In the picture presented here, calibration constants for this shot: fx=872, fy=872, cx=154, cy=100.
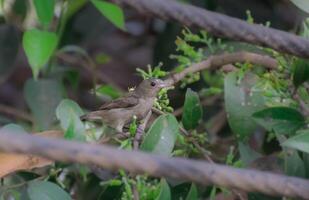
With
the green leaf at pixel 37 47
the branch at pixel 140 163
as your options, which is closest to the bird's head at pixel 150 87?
the green leaf at pixel 37 47

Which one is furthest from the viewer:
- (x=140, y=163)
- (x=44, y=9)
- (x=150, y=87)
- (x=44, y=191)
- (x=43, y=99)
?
(x=43, y=99)

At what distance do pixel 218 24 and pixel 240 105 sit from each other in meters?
0.65

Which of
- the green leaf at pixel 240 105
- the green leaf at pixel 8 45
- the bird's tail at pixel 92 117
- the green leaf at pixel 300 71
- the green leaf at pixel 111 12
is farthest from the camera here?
the green leaf at pixel 8 45

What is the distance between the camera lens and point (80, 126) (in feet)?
5.75

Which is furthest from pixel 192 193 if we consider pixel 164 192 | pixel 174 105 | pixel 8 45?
pixel 8 45

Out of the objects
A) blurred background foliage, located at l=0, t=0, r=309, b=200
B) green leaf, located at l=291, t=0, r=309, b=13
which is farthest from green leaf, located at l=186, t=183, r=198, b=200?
green leaf, located at l=291, t=0, r=309, b=13

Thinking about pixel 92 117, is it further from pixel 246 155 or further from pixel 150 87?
pixel 246 155

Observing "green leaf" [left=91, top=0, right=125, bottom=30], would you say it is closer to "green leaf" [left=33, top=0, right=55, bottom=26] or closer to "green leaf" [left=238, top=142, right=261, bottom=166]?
"green leaf" [left=33, top=0, right=55, bottom=26]

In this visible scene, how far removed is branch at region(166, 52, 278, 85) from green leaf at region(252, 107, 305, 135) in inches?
5.3

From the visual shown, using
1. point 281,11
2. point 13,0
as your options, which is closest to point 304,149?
point 13,0

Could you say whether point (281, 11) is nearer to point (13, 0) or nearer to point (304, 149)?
point (13, 0)

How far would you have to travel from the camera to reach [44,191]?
174cm

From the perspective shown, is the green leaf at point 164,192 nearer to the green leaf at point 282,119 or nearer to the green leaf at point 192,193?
the green leaf at point 192,193

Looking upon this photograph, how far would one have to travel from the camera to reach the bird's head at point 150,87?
186cm
